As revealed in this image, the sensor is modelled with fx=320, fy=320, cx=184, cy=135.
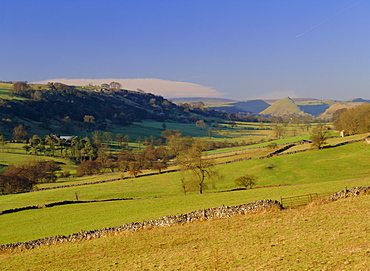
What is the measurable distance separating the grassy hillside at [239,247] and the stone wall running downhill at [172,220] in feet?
3.40

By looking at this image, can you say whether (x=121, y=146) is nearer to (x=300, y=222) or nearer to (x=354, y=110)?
(x=354, y=110)

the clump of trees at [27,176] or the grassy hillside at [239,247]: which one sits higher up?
the grassy hillside at [239,247]

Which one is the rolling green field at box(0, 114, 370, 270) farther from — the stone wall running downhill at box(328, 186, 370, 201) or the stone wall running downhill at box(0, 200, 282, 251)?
the stone wall running downhill at box(328, 186, 370, 201)

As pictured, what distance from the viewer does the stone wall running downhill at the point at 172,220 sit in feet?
109

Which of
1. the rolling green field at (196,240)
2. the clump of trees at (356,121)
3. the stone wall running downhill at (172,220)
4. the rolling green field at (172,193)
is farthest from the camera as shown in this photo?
the clump of trees at (356,121)

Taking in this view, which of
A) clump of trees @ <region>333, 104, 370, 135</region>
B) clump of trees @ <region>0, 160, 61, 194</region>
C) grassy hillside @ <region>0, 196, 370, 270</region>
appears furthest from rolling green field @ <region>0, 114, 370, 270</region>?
clump of trees @ <region>333, 104, 370, 135</region>

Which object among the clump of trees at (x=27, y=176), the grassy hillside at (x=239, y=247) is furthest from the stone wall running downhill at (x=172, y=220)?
the clump of trees at (x=27, y=176)

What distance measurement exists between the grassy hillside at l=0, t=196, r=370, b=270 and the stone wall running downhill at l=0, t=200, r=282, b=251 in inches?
40.9

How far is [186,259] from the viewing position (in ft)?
76.7

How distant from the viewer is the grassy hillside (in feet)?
64.9

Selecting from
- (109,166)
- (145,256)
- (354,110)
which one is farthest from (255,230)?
(354,110)

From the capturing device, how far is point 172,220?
113 feet

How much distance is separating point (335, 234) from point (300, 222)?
181 inches

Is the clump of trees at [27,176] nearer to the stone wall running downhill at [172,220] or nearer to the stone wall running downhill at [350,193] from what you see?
the stone wall running downhill at [172,220]
